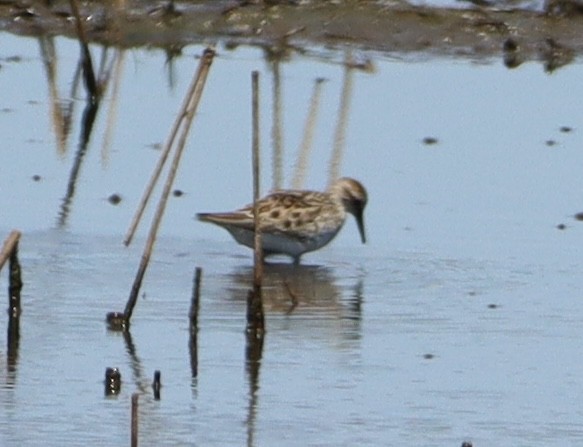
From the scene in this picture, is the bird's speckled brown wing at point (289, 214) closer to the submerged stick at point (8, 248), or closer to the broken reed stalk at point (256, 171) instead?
the broken reed stalk at point (256, 171)

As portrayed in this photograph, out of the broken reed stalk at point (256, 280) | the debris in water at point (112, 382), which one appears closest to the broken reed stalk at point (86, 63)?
the broken reed stalk at point (256, 280)

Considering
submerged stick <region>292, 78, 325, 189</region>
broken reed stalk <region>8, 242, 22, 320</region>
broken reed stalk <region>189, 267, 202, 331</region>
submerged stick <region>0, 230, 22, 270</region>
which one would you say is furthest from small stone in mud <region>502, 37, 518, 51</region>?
submerged stick <region>0, 230, 22, 270</region>

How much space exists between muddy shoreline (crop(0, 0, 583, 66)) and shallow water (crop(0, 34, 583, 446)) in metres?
1.91

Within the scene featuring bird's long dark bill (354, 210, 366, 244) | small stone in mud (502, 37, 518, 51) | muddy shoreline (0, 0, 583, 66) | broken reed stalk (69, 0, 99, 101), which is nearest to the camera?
bird's long dark bill (354, 210, 366, 244)

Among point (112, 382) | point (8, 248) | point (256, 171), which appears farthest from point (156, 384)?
point (256, 171)

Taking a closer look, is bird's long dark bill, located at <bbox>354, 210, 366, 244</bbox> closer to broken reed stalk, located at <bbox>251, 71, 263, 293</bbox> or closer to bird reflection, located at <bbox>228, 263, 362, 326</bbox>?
bird reflection, located at <bbox>228, 263, 362, 326</bbox>

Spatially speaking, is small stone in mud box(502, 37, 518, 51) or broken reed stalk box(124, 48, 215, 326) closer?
broken reed stalk box(124, 48, 215, 326)

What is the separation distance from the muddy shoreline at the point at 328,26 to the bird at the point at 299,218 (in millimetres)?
5866

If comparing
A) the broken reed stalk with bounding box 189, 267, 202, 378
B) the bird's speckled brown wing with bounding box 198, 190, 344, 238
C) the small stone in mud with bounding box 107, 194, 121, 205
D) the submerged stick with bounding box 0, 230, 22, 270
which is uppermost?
the submerged stick with bounding box 0, 230, 22, 270

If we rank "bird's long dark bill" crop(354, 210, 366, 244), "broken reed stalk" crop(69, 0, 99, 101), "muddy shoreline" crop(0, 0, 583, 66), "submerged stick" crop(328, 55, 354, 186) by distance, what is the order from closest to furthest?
1. "bird's long dark bill" crop(354, 210, 366, 244)
2. "submerged stick" crop(328, 55, 354, 186)
3. "broken reed stalk" crop(69, 0, 99, 101)
4. "muddy shoreline" crop(0, 0, 583, 66)

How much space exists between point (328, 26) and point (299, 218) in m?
6.84

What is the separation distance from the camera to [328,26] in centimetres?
1852

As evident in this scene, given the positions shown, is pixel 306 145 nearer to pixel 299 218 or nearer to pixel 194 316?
pixel 299 218

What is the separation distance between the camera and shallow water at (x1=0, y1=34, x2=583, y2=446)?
8414mm
